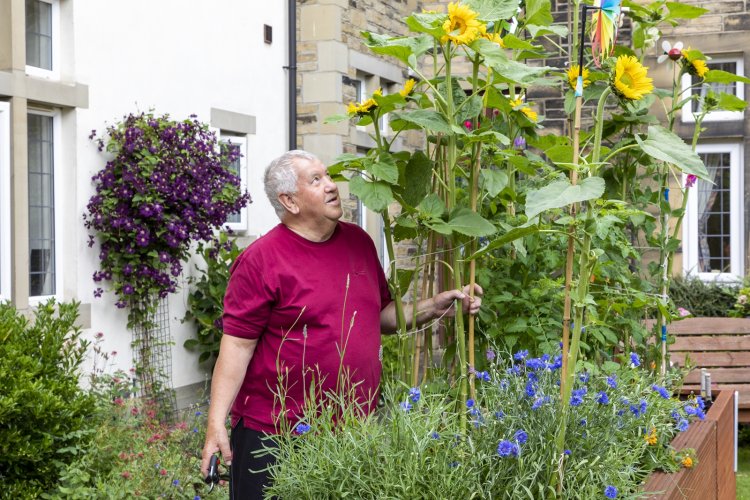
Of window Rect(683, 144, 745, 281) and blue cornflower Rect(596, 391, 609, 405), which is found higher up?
window Rect(683, 144, 745, 281)

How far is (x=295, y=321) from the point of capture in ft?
9.40

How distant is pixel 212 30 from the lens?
7441 mm

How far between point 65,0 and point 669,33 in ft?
18.2

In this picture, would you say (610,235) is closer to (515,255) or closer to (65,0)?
(515,255)

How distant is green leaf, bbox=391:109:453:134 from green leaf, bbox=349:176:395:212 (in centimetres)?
25

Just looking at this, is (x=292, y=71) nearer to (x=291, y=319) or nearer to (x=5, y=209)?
(x=5, y=209)

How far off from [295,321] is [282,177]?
17.5 inches

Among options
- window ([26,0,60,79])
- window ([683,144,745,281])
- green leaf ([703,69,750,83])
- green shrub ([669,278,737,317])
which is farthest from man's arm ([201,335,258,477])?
window ([683,144,745,281])

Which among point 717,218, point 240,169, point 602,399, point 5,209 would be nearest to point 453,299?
point 602,399

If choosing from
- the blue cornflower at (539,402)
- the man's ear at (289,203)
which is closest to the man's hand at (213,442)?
the man's ear at (289,203)

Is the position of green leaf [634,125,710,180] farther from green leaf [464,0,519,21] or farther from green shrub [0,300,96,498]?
green shrub [0,300,96,498]

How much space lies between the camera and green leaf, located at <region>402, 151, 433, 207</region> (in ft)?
9.63

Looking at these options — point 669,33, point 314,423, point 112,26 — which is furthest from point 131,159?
point 669,33

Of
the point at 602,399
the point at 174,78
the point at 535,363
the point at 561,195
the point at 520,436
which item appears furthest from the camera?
the point at 174,78
